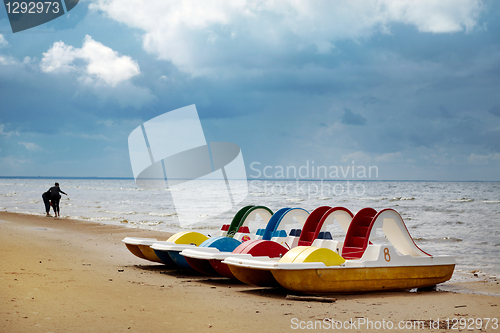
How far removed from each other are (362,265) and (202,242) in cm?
414

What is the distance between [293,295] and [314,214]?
8.00 ft

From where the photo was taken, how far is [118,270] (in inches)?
420

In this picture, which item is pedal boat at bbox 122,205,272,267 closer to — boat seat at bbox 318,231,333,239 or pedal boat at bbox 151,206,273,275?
pedal boat at bbox 151,206,273,275

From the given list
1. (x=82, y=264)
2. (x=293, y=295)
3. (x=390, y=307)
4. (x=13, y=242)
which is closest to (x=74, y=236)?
(x=13, y=242)

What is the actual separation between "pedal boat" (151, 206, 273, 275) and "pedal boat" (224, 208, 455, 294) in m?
1.70

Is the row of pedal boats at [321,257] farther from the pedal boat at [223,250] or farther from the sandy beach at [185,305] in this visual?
the sandy beach at [185,305]

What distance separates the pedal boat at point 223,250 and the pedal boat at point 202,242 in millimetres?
44

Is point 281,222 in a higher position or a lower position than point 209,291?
higher

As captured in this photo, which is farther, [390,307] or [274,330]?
[390,307]

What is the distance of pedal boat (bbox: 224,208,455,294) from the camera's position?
26.1ft

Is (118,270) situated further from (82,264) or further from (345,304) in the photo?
(345,304)

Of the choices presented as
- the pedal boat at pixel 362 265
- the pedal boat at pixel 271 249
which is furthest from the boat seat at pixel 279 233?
the pedal boat at pixel 362 265

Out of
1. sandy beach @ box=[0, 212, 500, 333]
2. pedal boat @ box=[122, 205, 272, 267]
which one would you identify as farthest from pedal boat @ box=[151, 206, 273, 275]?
sandy beach @ box=[0, 212, 500, 333]

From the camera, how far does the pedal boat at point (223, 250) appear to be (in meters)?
9.39
